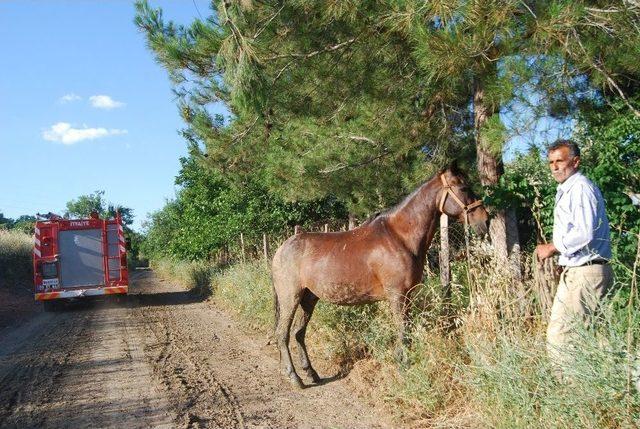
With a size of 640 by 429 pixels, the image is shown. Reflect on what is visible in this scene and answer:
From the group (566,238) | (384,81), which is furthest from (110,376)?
(566,238)

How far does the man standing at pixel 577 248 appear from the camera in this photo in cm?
367

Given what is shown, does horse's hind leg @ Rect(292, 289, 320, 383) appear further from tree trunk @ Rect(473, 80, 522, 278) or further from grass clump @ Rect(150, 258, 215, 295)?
grass clump @ Rect(150, 258, 215, 295)

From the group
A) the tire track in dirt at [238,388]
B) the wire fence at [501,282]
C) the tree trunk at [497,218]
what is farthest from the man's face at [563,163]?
the tree trunk at [497,218]

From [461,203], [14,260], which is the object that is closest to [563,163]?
[461,203]

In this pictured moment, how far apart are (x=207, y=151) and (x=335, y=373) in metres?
4.39

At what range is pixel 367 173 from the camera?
8.17 m

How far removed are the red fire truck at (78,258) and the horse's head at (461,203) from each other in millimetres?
12634

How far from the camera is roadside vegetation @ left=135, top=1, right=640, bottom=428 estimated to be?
12.2ft

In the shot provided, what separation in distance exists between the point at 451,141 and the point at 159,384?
470 cm

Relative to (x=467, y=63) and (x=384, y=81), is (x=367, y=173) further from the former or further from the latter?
(x=467, y=63)

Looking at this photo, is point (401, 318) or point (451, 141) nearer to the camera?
point (401, 318)

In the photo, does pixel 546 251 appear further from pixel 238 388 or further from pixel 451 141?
pixel 451 141

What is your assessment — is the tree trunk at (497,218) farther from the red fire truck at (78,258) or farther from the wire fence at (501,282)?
the red fire truck at (78,258)

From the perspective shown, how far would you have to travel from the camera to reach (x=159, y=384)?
6.21m
